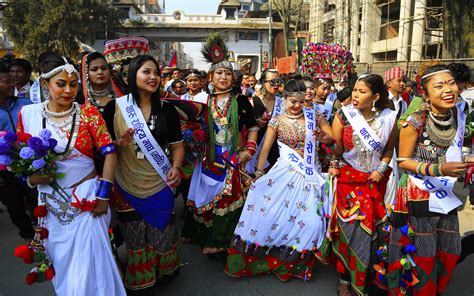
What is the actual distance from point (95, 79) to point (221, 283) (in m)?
2.15

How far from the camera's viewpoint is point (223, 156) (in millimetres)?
3568

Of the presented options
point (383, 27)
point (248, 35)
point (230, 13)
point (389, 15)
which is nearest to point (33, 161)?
point (383, 27)

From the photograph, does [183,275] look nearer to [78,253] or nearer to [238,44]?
[78,253]

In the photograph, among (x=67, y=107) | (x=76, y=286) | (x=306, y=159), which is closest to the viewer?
(x=76, y=286)

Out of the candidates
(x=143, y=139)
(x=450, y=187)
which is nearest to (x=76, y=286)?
(x=143, y=139)

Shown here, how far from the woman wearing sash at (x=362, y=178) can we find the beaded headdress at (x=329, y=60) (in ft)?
5.36

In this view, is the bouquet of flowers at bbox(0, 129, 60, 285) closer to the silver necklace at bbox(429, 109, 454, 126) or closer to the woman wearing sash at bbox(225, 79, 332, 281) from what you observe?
the woman wearing sash at bbox(225, 79, 332, 281)

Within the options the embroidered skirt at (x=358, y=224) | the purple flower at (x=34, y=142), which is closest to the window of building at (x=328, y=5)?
the embroidered skirt at (x=358, y=224)

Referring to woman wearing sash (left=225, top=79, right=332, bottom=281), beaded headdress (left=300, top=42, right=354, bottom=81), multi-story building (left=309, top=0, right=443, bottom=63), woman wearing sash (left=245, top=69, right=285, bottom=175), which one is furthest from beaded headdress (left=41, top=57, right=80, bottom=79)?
multi-story building (left=309, top=0, right=443, bottom=63)

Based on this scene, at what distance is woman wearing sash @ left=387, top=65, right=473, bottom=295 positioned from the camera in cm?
250

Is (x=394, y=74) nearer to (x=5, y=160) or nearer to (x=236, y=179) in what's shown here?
(x=236, y=179)

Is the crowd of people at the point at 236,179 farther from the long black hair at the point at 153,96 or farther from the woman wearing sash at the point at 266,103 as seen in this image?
the woman wearing sash at the point at 266,103

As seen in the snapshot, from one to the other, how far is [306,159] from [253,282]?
3.91 feet

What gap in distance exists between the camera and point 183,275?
3457 millimetres
